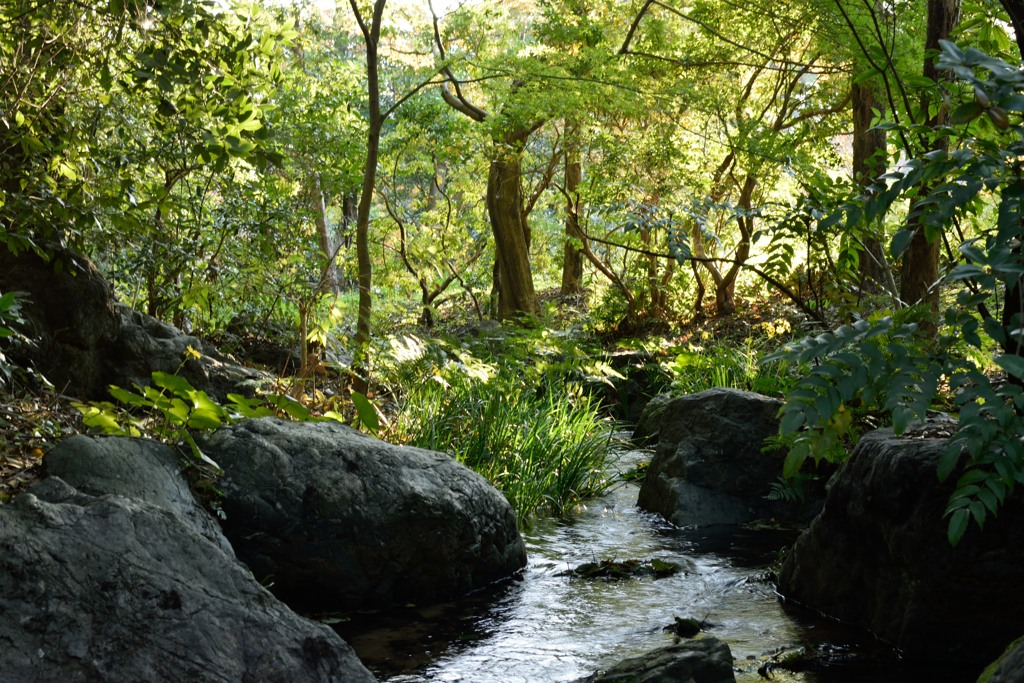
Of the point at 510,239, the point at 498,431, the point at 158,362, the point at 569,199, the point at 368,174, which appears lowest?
the point at 498,431

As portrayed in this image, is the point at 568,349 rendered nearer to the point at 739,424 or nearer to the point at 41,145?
the point at 739,424

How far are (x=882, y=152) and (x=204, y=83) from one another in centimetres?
295

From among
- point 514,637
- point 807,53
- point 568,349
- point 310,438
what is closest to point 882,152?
point 514,637

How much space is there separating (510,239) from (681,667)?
409 inches

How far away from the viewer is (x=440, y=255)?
1372 cm

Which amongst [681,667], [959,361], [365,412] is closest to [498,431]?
[365,412]

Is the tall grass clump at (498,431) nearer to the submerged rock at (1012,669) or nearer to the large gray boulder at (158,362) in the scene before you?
the large gray boulder at (158,362)

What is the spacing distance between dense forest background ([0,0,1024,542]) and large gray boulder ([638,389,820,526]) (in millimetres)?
389

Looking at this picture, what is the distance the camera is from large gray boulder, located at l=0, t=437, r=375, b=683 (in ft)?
8.66

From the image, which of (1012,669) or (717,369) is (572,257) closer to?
(717,369)

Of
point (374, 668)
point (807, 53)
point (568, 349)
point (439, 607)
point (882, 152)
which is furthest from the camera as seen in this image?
point (807, 53)

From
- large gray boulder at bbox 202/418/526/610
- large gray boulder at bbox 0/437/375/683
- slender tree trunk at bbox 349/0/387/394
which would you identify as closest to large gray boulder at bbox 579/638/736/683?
large gray boulder at bbox 0/437/375/683

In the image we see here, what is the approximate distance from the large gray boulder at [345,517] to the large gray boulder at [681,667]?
4.77ft

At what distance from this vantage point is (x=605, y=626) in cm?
439
